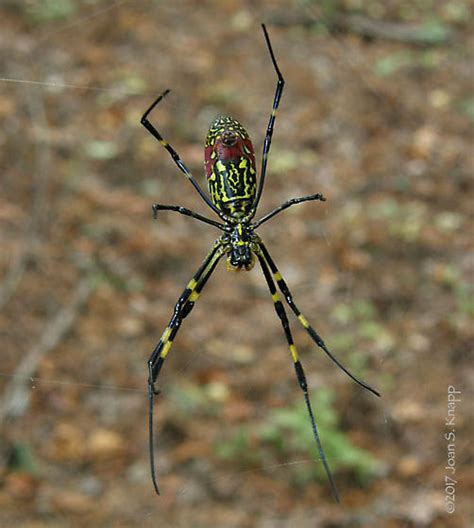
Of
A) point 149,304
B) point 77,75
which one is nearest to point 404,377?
point 149,304

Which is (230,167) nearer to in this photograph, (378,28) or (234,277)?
(234,277)

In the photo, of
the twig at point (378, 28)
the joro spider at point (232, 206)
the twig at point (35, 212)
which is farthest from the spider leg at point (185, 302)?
the twig at point (378, 28)

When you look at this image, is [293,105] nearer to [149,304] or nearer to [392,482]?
[149,304]

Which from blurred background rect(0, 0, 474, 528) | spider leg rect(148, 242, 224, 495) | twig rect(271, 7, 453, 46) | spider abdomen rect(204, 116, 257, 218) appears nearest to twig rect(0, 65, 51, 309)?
blurred background rect(0, 0, 474, 528)

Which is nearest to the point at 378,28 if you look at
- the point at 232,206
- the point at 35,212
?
the point at 35,212

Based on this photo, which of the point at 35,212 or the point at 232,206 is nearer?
the point at 232,206

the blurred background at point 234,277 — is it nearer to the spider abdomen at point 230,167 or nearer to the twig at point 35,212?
the twig at point 35,212
